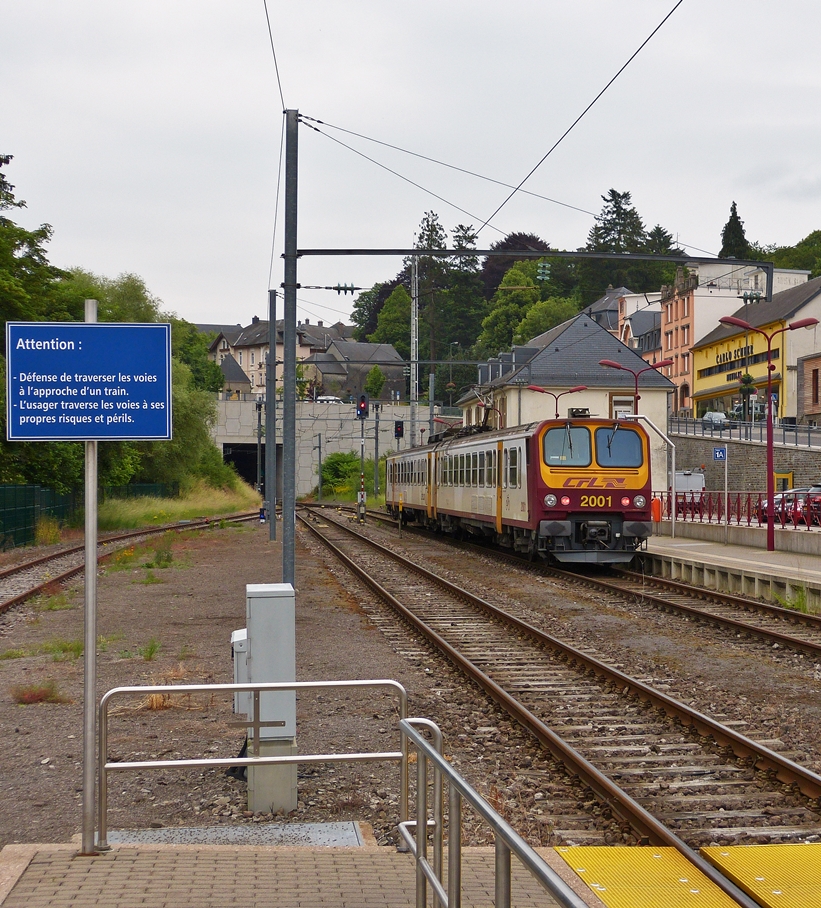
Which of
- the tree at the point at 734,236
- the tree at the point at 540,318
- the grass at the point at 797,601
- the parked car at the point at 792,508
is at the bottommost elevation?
the grass at the point at 797,601

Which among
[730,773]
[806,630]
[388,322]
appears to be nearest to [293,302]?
[806,630]

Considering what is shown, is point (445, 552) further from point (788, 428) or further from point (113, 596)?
point (788, 428)

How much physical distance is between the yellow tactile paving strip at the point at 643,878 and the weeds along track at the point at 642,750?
17 cm

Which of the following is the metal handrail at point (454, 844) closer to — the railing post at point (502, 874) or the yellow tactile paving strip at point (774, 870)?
the railing post at point (502, 874)

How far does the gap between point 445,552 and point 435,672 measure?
19391 mm

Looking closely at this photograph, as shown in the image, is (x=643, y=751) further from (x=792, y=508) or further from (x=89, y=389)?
(x=792, y=508)

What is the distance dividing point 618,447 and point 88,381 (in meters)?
19.0

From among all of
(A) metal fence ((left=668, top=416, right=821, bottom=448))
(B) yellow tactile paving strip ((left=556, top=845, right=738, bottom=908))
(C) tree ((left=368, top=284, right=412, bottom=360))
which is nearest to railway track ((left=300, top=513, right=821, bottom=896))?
(B) yellow tactile paving strip ((left=556, top=845, right=738, bottom=908))

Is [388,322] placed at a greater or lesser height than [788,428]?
greater

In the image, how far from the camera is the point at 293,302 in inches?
572

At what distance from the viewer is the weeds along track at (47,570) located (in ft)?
66.2

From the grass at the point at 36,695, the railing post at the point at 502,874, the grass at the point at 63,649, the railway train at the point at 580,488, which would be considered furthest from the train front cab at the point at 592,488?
the railing post at the point at 502,874

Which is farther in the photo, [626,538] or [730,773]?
[626,538]

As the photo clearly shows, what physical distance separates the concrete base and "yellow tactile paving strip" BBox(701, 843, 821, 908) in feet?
7.25
